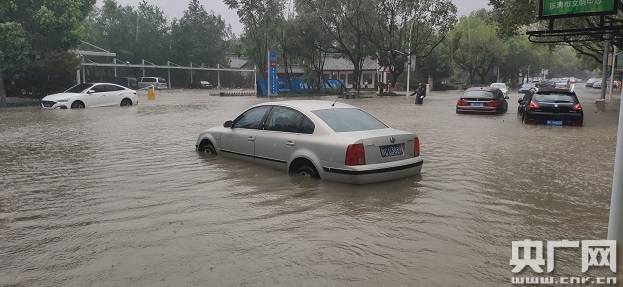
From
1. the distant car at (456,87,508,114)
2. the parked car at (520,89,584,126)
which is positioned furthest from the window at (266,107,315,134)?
the distant car at (456,87,508,114)

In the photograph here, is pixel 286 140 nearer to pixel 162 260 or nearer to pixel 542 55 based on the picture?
pixel 162 260

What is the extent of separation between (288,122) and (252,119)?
1024 mm

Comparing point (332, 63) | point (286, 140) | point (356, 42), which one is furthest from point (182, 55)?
point (286, 140)

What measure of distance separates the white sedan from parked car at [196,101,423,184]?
17638 mm

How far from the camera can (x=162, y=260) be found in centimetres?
476

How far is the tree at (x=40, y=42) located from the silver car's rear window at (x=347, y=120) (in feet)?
80.8

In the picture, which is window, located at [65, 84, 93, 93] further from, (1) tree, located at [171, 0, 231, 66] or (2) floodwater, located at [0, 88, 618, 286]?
(1) tree, located at [171, 0, 231, 66]

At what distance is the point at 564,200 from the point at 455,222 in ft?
7.14

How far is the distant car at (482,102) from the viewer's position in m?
22.5

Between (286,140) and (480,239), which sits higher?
(286,140)

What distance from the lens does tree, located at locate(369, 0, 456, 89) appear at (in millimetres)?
45656

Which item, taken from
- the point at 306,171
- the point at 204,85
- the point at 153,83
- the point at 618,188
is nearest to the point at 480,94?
the point at 306,171

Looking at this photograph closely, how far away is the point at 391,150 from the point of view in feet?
25.6

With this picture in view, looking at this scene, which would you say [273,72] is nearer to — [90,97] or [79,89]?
[79,89]
